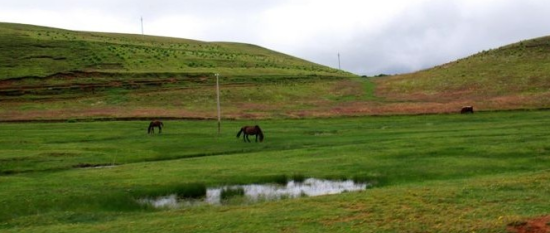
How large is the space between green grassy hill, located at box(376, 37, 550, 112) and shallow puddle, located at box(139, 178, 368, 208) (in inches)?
1648

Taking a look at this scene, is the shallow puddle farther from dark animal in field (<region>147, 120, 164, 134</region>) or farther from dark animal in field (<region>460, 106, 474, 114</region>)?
dark animal in field (<region>460, 106, 474, 114</region>)

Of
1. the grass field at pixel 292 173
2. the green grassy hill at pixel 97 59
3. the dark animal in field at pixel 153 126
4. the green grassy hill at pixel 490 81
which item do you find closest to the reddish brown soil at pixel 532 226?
the grass field at pixel 292 173

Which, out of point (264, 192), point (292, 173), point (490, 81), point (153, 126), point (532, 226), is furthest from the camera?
point (490, 81)

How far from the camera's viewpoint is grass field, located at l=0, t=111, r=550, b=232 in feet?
55.8

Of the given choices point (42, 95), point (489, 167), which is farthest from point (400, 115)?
point (42, 95)

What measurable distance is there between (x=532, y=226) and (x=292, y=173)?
16.4 metres

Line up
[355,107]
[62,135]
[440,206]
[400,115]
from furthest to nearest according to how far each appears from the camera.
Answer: [355,107]
[400,115]
[62,135]
[440,206]

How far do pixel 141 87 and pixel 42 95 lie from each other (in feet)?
50.4

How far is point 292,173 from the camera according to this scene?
97.0 feet

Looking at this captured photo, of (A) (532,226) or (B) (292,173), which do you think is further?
(B) (292,173)

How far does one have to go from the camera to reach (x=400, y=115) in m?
62.7

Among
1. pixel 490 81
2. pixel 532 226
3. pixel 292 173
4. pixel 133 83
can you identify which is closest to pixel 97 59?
pixel 133 83

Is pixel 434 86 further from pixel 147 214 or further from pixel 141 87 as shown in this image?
pixel 147 214

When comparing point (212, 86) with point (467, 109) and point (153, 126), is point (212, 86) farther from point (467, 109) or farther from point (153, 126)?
point (467, 109)
